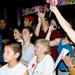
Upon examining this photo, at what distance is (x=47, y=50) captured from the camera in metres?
2.95

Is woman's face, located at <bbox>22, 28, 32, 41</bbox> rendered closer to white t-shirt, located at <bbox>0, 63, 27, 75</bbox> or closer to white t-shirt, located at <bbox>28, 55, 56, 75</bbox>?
white t-shirt, located at <bbox>28, 55, 56, 75</bbox>

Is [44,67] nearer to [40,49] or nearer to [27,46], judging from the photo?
[40,49]

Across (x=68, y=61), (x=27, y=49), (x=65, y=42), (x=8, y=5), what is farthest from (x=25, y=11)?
(x=8, y=5)

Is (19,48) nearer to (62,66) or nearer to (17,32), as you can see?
(62,66)

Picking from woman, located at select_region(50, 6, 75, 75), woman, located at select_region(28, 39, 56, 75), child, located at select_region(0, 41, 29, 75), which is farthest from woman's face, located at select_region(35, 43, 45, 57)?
woman, located at select_region(50, 6, 75, 75)

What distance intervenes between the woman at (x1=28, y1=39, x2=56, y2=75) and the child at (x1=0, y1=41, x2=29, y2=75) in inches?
10.0

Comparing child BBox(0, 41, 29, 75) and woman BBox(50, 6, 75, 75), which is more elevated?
woman BBox(50, 6, 75, 75)

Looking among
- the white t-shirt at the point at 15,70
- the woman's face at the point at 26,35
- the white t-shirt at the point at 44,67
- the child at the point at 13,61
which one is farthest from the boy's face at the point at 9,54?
the woman's face at the point at 26,35

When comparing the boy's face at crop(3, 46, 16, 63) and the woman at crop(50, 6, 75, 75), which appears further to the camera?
the boy's face at crop(3, 46, 16, 63)

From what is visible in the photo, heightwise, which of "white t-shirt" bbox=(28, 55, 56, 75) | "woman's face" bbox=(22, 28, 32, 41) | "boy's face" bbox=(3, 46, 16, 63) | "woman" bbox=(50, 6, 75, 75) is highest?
"woman" bbox=(50, 6, 75, 75)

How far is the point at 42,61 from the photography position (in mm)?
2867

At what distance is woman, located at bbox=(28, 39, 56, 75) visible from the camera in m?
2.77

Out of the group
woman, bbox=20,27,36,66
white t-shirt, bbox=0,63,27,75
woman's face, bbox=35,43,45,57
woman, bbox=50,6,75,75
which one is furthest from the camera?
woman, bbox=20,27,36,66

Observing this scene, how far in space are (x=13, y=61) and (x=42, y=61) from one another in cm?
40
